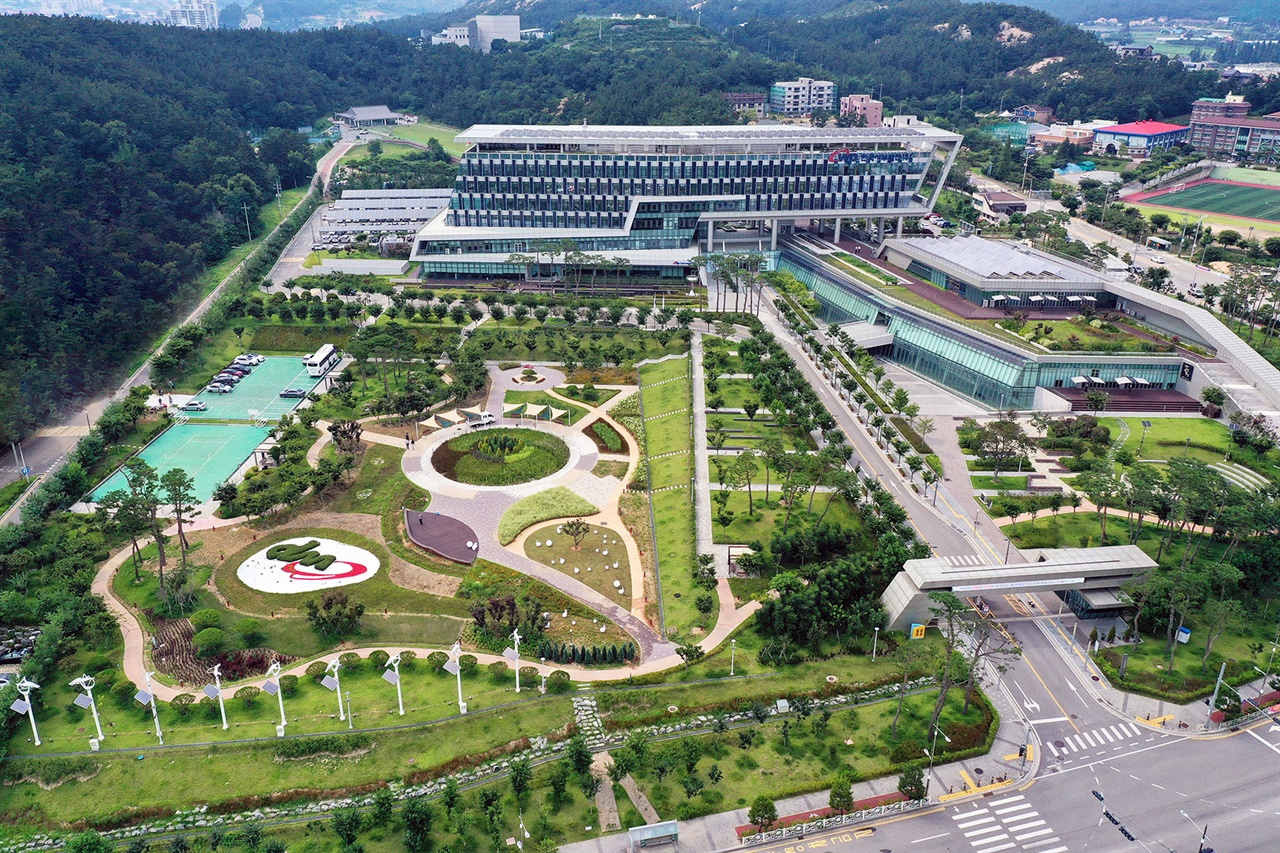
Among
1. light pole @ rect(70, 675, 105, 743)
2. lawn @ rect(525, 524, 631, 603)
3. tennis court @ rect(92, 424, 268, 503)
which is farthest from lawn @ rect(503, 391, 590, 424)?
light pole @ rect(70, 675, 105, 743)

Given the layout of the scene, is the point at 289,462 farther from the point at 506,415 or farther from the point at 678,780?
the point at 678,780

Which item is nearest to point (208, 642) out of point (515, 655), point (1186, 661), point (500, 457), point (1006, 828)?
point (515, 655)

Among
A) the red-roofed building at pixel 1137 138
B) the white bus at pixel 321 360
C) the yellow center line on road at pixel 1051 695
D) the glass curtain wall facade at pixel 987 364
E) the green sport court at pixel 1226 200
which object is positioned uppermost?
the red-roofed building at pixel 1137 138

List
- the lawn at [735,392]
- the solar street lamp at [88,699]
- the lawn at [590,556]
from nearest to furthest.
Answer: the solar street lamp at [88,699] < the lawn at [590,556] < the lawn at [735,392]

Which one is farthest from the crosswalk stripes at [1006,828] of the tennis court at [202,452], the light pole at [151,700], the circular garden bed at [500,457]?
the tennis court at [202,452]

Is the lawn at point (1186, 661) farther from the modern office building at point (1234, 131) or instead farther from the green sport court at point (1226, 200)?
the modern office building at point (1234, 131)

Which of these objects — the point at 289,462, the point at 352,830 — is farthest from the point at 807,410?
the point at 352,830
